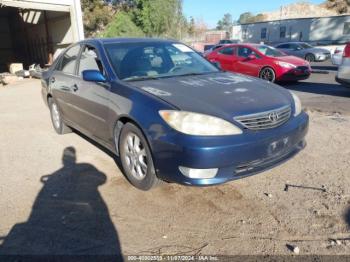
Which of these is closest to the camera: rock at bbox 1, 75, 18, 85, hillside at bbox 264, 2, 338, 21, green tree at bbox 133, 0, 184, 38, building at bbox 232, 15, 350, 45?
rock at bbox 1, 75, 18, 85

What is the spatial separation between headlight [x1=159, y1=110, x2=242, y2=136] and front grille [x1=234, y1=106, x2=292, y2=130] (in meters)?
0.12

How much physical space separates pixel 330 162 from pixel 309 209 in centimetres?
133

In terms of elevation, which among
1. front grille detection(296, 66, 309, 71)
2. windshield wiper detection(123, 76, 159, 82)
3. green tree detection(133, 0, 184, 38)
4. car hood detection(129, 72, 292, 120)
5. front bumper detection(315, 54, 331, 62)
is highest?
green tree detection(133, 0, 184, 38)

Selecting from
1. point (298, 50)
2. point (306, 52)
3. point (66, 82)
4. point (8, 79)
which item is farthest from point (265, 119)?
point (298, 50)

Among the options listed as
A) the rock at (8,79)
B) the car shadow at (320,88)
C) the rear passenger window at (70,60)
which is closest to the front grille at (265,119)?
the rear passenger window at (70,60)

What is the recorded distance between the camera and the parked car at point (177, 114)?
300 cm

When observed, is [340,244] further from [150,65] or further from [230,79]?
[150,65]

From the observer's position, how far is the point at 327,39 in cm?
3172

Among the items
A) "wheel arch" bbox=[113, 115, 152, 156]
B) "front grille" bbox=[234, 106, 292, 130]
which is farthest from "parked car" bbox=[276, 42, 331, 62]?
"wheel arch" bbox=[113, 115, 152, 156]

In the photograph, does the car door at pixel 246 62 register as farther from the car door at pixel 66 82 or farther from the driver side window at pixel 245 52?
the car door at pixel 66 82

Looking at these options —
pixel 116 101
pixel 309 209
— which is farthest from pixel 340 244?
pixel 116 101

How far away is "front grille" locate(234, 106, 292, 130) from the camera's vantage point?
10.2 feet

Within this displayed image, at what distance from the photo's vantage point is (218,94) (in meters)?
3.49

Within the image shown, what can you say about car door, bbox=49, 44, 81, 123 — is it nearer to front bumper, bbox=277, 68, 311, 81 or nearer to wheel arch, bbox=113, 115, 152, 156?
wheel arch, bbox=113, 115, 152, 156
